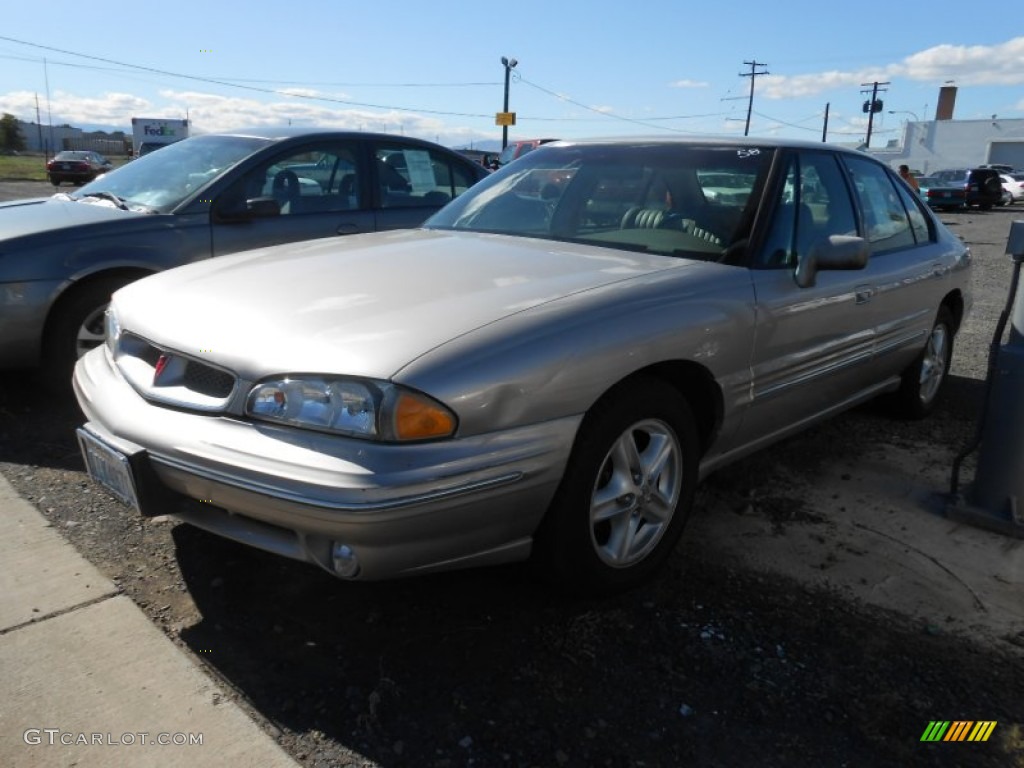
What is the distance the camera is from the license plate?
93.0 inches

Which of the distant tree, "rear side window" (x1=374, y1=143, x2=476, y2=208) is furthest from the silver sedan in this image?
the distant tree

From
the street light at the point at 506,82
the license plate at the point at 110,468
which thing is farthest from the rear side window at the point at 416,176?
the street light at the point at 506,82

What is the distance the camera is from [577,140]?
13.1 ft

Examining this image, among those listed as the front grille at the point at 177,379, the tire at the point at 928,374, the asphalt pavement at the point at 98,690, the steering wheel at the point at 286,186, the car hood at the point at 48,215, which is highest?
the steering wheel at the point at 286,186

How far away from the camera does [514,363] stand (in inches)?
87.8

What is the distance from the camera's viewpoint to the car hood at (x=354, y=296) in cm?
224

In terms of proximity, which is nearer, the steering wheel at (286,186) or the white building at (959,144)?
the steering wheel at (286,186)

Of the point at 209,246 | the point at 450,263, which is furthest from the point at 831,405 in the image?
the point at 209,246

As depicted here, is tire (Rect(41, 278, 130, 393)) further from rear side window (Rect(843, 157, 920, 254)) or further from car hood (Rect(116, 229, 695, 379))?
rear side window (Rect(843, 157, 920, 254))

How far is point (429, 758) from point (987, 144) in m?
71.5

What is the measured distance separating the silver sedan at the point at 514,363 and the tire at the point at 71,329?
1479 mm

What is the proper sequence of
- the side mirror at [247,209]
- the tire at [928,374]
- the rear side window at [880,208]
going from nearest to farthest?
the rear side window at [880,208], the tire at [928,374], the side mirror at [247,209]

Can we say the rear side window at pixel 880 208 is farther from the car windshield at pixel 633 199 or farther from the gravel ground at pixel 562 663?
the gravel ground at pixel 562 663

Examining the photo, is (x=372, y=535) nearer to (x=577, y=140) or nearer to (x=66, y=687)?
(x=66, y=687)
